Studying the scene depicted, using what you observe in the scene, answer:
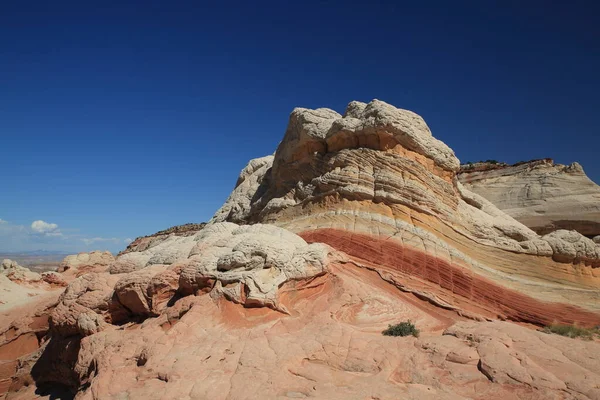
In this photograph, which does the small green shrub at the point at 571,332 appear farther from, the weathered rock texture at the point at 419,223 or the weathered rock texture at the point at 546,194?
the weathered rock texture at the point at 546,194

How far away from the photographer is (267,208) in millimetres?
18688

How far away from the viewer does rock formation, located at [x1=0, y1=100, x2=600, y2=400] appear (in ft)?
23.8

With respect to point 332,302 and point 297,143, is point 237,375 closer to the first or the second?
point 332,302

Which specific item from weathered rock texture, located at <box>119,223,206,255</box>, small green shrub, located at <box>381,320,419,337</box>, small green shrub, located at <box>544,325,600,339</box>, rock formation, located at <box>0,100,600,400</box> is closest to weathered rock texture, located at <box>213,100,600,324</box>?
rock formation, located at <box>0,100,600,400</box>

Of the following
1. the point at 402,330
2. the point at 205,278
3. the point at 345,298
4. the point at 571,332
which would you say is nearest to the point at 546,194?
the point at 571,332

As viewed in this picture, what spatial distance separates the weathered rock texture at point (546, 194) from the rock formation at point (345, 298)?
46.6 ft

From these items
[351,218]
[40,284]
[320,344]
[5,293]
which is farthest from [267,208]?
[40,284]

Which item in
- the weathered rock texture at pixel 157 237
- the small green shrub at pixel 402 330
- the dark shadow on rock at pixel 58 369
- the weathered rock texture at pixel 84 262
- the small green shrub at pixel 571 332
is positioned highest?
the weathered rock texture at pixel 157 237

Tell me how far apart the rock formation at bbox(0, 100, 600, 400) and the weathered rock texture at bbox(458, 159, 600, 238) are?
14.2 m

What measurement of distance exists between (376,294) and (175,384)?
594cm

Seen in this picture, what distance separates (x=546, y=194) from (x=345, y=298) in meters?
27.7

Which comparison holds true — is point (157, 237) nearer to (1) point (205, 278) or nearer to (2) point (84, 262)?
(2) point (84, 262)

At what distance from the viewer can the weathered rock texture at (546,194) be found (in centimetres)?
2848

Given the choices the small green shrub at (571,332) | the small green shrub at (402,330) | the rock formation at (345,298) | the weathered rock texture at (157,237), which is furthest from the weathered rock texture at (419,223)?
the weathered rock texture at (157,237)
